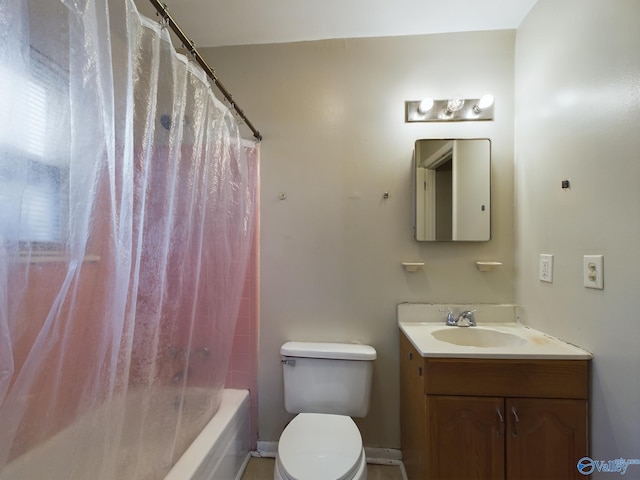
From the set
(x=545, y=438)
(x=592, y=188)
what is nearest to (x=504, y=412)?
(x=545, y=438)

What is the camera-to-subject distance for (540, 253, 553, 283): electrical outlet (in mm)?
1273

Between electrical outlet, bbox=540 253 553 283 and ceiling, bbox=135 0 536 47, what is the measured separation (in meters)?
1.24

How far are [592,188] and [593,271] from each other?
0.30 metres

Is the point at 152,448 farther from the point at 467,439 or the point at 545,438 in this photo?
the point at 545,438

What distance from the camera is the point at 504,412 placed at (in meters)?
1.10

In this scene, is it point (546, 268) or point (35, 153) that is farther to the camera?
point (546, 268)

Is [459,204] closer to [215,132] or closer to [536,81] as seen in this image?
[536,81]

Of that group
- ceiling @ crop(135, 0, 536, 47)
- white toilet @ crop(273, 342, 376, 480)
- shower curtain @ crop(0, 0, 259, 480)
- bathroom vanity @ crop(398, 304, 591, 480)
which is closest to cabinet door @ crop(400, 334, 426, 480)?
bathroom vanity @ crop(398, 304, 591, 480)

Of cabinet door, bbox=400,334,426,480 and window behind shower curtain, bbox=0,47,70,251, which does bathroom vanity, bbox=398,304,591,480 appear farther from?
window behind shower curtain, bbox=0,47,70,251

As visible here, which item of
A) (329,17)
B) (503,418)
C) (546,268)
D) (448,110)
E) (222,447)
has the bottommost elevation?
(222,447)

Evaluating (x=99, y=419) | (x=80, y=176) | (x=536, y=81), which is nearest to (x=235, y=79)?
(x=80, y=176)

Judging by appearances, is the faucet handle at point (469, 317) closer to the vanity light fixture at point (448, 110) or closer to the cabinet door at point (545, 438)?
the cabinet door at point (545, 438)

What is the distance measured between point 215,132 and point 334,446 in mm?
1392

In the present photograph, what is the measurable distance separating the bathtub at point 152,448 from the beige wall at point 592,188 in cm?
144
